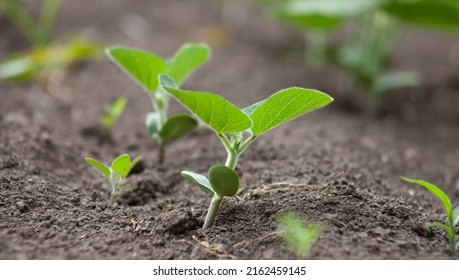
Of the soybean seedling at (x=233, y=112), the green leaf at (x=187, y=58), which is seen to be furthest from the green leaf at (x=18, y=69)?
the soybean seedling at (x=233, y=112)

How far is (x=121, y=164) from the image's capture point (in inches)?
47.8

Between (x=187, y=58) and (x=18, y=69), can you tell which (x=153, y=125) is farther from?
(x=18, y=69)

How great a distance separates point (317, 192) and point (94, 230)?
1.59 ft

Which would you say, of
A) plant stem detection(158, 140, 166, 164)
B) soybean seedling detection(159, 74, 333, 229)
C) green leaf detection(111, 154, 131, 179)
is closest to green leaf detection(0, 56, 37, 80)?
plant stem detection(158, 140, 166, 164)

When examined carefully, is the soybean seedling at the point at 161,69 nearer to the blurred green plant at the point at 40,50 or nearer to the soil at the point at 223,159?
the soil at the point at 223,159

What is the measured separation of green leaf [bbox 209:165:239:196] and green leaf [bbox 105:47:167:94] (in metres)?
0.41

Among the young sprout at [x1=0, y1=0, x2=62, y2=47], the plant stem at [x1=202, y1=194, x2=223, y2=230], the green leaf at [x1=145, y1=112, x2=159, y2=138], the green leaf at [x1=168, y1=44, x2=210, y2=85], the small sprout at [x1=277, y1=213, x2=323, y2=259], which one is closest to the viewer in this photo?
the small sprout at [x1=277, y1=213, x2=323, y2=259]

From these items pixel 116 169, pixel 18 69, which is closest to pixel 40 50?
pixel 18 69

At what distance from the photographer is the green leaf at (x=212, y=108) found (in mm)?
1030

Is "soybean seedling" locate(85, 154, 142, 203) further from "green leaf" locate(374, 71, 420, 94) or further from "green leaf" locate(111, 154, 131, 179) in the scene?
"green leaf" locate(374, 71, 420, 94)

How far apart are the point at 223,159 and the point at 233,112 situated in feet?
2.03

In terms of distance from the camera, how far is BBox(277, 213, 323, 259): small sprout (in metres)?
1.01
